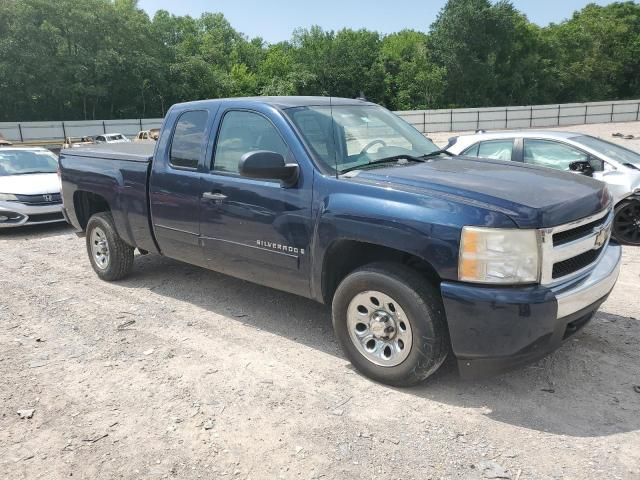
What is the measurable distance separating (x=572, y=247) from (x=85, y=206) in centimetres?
537

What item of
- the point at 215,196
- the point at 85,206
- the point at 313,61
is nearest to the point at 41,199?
the point at 85,206

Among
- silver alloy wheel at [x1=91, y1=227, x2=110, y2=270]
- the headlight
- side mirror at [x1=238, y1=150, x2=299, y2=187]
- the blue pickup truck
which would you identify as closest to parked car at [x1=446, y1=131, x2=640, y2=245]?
the blue pickup truck

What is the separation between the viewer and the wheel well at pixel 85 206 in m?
6.38

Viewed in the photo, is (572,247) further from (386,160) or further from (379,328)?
(386,160)

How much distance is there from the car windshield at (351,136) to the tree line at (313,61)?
45.4m

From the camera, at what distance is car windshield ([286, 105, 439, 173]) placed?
404 centimetres

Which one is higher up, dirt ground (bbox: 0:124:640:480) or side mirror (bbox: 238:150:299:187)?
side mirror (bbox: 238:150:299:187)

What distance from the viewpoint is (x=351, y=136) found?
4.21 meters

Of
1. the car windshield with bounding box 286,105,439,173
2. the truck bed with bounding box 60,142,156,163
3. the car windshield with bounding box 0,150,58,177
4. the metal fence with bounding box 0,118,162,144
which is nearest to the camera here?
the car windshield with bounding box 286,105,439,173

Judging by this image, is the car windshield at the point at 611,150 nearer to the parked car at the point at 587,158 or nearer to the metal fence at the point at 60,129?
the parked car at the point at 587,158

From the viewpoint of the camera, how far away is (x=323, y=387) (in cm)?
368

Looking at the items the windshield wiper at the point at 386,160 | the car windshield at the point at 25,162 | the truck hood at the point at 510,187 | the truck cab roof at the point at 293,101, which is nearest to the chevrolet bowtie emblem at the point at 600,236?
the truck hood at the point at 510,187

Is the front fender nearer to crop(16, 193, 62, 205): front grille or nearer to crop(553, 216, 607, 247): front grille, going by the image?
crop(553, 216, 607, 247): front grille

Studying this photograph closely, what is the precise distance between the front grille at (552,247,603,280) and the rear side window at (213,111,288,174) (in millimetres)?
2132
